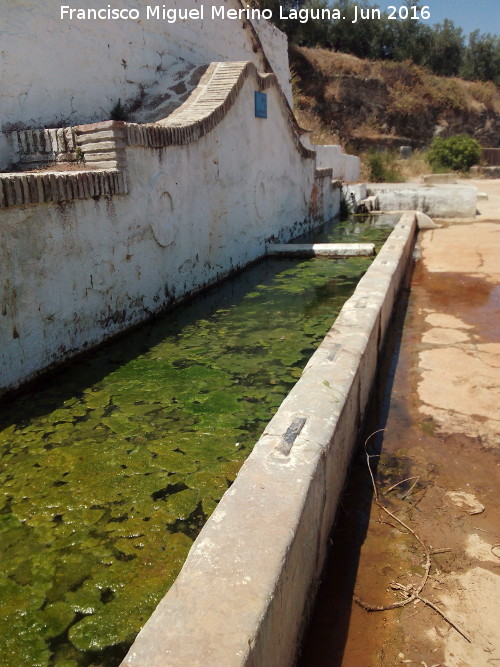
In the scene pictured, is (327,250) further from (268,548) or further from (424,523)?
(268,548)

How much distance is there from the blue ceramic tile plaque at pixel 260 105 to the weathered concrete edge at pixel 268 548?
5.19m

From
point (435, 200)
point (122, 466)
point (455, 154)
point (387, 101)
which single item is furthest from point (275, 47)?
point (387, 101)

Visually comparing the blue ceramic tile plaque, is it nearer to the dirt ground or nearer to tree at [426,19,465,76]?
the dirt ground

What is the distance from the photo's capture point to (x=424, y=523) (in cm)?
220

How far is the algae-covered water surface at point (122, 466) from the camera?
173cm

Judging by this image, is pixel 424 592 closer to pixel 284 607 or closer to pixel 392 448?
pixel 284 607

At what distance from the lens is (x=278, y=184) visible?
7938mm

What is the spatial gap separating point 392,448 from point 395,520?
24.1 inches

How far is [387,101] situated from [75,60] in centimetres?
2494

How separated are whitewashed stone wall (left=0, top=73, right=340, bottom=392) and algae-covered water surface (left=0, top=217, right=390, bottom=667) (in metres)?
0.27

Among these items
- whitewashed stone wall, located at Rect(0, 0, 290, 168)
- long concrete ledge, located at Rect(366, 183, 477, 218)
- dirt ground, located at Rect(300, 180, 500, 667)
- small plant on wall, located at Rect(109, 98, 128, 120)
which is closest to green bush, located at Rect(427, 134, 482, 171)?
long concrete ledge, located at Rect(366, 183, 477, 218)

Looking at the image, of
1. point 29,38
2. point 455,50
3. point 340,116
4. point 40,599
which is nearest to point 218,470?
point 40,599

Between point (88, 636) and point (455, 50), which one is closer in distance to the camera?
point (88, 636)

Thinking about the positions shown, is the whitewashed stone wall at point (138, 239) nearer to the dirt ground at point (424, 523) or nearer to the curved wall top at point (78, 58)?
the curved wall top at point (78, 58)
